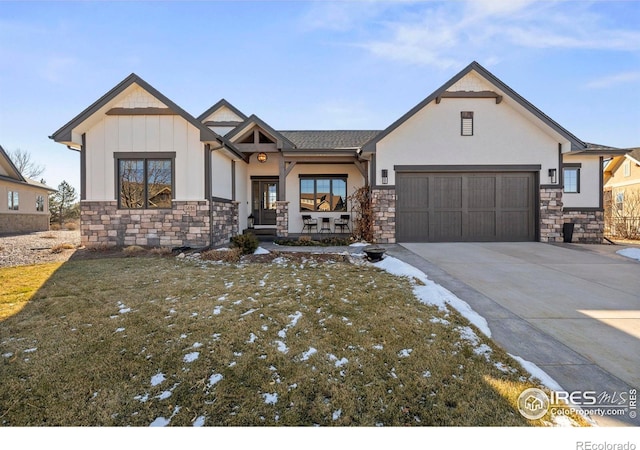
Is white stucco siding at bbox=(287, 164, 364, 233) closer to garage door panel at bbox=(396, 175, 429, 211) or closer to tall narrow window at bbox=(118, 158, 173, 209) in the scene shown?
garage door panel at bbox=(396, 175, 429, 211)

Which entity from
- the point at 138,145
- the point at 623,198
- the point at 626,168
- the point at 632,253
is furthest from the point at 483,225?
the point at 626,168

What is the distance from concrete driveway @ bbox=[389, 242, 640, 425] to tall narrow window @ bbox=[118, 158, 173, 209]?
7354 millimetres

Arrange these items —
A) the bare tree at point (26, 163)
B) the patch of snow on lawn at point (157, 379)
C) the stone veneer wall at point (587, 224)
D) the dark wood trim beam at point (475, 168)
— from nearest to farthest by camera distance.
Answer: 1. the patch of snow on lawn at point (157, 379)
2. the dark wood trim beam at point (475, 168)
3. the stone veneer wall at point (587, 224)
4. the bare tree at point (26, 163)

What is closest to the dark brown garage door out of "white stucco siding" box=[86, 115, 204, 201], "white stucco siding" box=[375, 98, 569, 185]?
"white stucco siding" box=[375, 98, 569, 185]

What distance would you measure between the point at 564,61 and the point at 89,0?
13.0 m

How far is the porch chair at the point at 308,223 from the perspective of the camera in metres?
12.1

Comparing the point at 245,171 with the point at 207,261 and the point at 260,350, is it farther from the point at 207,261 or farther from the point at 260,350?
the point at 260,350

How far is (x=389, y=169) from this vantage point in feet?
32.7

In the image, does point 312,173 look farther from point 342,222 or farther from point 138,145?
point 138,145

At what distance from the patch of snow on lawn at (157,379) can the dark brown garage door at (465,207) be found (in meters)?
8.72

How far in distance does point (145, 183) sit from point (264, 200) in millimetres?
5196

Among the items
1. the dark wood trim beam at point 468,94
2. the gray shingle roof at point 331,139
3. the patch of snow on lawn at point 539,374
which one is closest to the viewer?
the patch of snow on lawn at point 539,374

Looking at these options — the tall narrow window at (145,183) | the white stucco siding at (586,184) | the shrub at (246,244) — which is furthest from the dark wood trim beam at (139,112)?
the white stucco siding at (586,184)

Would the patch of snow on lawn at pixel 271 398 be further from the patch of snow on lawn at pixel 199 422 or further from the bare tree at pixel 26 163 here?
the bare tree at pixel 26 163
